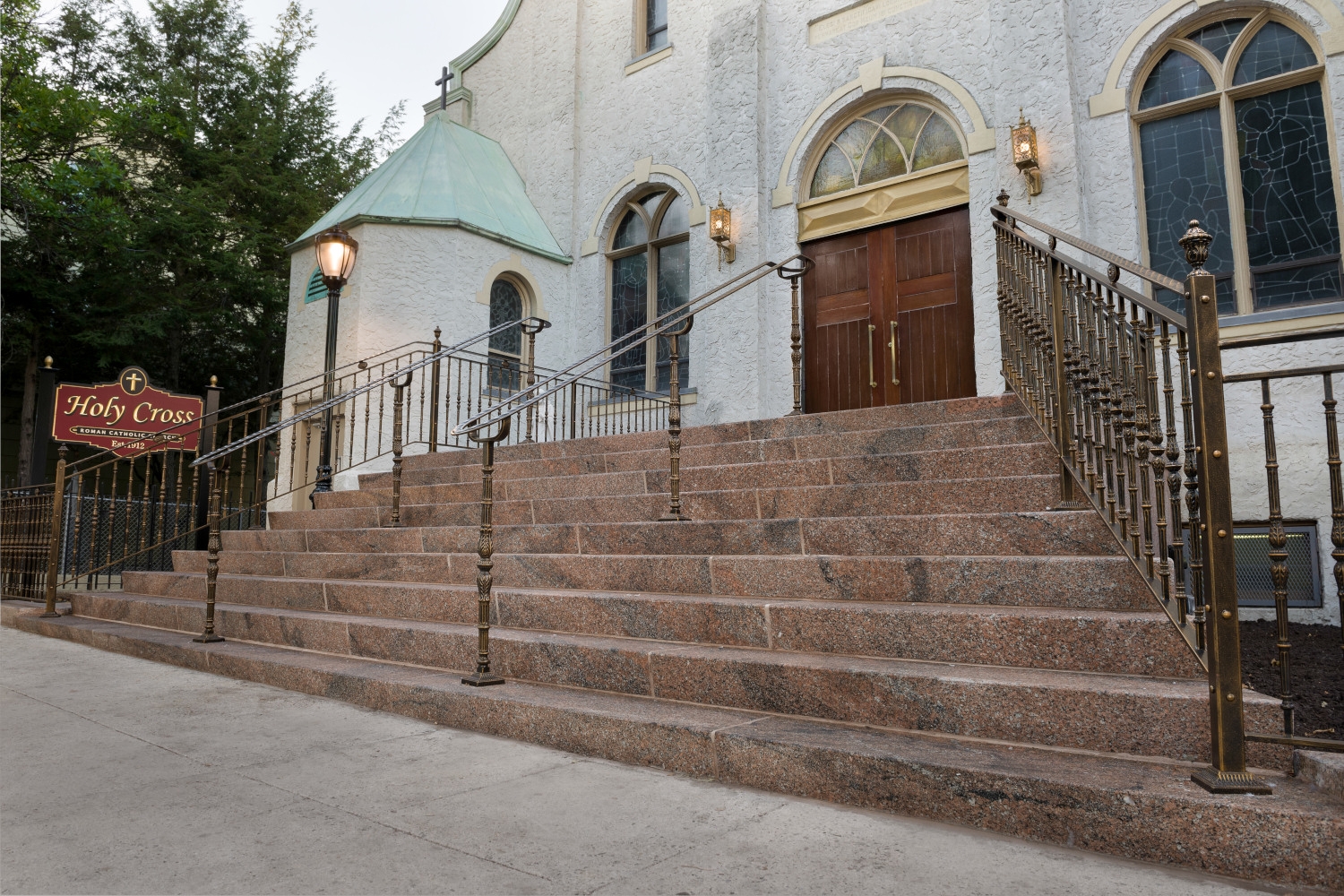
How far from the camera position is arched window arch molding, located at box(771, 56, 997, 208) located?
816 centimetres

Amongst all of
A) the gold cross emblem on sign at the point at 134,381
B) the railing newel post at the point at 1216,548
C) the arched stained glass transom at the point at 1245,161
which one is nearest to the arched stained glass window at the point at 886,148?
the arched stained glass transom at the point at 1245,161

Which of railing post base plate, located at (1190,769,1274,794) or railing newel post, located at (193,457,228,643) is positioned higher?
railing newel post, located at (193,457,228,643)

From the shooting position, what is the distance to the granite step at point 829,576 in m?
3.19

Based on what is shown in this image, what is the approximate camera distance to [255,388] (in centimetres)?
1894

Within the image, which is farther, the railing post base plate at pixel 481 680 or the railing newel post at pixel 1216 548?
the railing post base plate at pixel 481 680

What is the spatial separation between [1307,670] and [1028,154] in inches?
196

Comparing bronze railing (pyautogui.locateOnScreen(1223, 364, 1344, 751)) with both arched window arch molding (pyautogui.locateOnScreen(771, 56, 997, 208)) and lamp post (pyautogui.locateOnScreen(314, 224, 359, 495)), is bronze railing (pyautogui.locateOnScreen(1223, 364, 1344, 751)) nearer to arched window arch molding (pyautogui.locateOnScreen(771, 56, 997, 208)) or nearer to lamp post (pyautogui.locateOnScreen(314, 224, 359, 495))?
arched window arch molding (pyautogui.locateOnScreen(771, 56, 997, 208))

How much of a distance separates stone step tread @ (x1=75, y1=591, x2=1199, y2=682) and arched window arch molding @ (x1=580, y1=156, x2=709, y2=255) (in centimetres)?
673

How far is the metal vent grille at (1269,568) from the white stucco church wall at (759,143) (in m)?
0.09

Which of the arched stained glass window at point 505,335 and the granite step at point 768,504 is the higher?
the arched stained glass window at point 505,335

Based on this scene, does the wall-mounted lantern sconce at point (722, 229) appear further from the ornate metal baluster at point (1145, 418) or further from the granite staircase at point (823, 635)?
the ornate metal baluster at point (1145, 418)

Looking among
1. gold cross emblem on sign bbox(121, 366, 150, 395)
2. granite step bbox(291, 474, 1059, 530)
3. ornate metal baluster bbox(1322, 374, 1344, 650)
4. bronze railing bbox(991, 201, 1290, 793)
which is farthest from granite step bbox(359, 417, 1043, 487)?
gold cross emblem on sign bbox(121, 366, 150, 395)

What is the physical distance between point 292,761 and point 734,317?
7.06 m

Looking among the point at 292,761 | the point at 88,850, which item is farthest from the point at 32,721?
the point at 88,850
